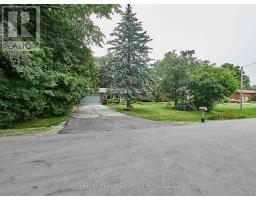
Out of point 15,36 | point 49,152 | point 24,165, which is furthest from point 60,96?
point 24,165

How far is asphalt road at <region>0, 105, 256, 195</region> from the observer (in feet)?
13.6

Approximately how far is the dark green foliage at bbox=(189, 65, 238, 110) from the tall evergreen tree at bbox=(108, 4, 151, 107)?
5763mm

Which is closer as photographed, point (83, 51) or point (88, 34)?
point (88, 34)

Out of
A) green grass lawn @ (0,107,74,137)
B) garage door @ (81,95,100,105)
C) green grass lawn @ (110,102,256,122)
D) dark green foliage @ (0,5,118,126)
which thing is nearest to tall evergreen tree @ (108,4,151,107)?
green grass lawn @ (110,102,256,122)

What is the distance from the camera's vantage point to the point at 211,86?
27.2 meters

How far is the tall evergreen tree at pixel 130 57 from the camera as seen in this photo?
2688 centimetres

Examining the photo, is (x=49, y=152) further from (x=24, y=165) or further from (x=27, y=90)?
(x=27, y=90)

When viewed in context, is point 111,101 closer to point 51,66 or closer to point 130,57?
point 130,57

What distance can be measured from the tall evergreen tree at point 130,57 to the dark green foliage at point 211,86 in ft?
18.9

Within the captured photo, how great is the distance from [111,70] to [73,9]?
1111 centimetres

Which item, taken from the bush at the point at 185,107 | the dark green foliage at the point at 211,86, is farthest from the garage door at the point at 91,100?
the dark green foliage at the point at 211,86

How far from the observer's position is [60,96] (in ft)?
56.6

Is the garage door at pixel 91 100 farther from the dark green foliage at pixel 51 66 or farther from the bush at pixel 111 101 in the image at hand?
the dark green foliage at pixel 51 66

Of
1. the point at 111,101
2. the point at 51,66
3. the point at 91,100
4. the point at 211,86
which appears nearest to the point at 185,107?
the point at 211,86
